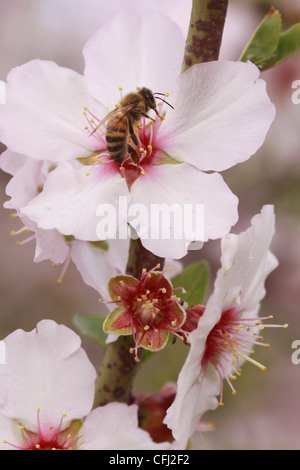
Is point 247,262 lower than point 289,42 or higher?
lower

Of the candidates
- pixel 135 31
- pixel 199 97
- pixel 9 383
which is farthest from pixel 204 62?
pixel 9 383

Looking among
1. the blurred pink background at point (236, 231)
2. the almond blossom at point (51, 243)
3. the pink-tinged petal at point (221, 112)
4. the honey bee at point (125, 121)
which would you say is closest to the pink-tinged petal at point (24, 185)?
the almond blossom at point (51, 243)

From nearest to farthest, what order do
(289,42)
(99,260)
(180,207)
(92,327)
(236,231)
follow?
1. (180,207)
2. (289,42)
3. (99,260)
4. (92,327)
5. (236,231)

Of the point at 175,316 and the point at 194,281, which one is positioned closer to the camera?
the point at 175,316

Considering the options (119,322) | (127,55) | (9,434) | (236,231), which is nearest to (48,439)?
(9,434)

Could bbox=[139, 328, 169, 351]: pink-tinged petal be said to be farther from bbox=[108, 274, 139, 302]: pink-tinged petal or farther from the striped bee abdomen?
the striped bee abdomen

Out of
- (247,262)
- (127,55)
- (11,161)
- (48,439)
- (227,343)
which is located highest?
(127,55)

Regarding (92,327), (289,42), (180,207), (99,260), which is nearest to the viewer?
(180,207)

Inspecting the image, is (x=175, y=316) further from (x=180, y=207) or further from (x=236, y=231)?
(x=236, y=231)
